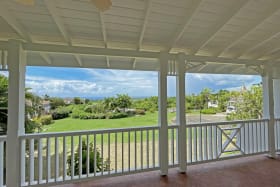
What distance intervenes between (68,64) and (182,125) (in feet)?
8.55

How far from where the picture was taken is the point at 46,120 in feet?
14.8

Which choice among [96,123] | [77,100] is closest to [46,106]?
[77,100]

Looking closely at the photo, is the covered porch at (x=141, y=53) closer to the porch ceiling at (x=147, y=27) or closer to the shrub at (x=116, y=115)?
the porch ceiling at (x=147, y=27)

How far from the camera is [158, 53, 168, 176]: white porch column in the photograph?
3.58 metres

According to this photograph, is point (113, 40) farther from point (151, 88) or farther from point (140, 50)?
point (151, 88)

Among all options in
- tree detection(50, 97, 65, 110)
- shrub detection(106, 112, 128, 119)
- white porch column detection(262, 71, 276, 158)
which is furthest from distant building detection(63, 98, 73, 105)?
white porch column detection(262, 71, 276, 158)

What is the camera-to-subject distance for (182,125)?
12.3 feet

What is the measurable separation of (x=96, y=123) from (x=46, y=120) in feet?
3.91

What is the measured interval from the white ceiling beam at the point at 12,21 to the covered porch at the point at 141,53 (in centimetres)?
1

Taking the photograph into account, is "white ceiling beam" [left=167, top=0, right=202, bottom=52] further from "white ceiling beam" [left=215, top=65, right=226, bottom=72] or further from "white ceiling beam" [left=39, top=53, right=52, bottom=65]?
"white ceiling beam" [left=39, top=53, right=52, bottom=65]

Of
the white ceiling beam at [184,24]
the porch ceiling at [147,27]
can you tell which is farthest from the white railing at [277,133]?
the white ceiling beam at [184,24]

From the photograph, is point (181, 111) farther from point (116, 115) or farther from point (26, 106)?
point (26, 106)

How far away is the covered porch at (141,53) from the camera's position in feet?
8.59

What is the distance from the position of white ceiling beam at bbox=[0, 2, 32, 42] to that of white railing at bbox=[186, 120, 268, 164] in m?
3.33
